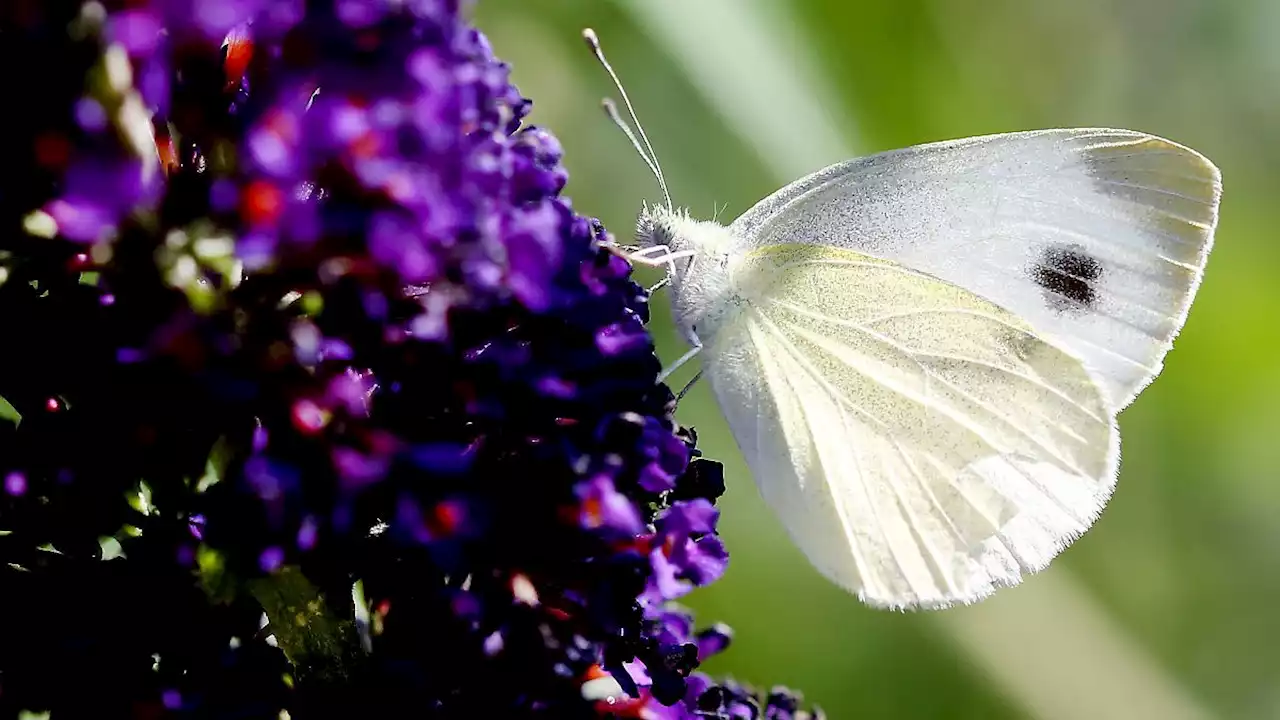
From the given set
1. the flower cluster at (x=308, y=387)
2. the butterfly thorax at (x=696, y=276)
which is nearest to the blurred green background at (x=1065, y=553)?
the butterfly thorax at (x=696, y=276)

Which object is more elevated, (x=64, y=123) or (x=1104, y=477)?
(x=64, y=123)

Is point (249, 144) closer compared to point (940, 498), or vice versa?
point (249, 144)

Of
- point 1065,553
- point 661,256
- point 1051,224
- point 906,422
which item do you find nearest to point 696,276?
point 661,256

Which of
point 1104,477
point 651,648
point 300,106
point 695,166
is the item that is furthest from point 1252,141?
point 300,106

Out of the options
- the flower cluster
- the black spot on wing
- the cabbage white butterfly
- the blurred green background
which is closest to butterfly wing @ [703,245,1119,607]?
the cabbage white butterfly

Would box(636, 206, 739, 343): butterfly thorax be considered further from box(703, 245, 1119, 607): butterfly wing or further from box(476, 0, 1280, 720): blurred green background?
box(476, 0, 1280, 720): blurred green background

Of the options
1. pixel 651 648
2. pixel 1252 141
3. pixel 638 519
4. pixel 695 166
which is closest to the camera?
pixel 638 519

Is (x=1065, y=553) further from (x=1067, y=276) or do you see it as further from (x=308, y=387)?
(x=308, y=387)

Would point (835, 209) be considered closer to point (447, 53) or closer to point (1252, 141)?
point (447, 53)

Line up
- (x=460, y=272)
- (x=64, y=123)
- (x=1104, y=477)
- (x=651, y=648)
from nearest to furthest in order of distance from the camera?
(x=64, y=123) → (x=460, y=272) → (x=651, y=648) → (x=1104, y=477)
